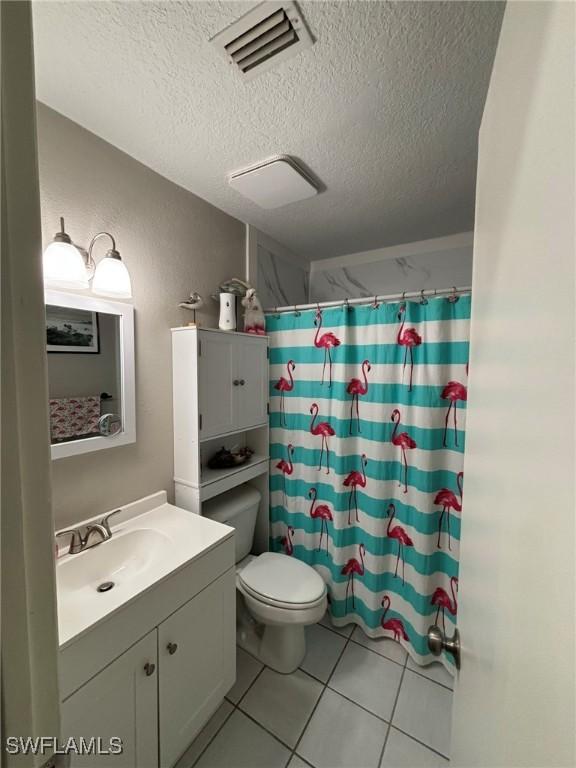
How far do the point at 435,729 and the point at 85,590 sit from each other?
145 centimetres

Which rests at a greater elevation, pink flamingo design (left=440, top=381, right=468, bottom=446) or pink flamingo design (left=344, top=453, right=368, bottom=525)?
pink flamingo design (left=440, top=381, right=468, bottom=446)

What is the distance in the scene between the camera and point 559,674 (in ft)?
0.76

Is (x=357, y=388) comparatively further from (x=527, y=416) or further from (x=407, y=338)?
(x=527, y=416)

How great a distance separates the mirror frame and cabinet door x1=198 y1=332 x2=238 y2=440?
11.1 inches

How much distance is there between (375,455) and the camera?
1564mm

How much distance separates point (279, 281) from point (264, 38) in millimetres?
1338

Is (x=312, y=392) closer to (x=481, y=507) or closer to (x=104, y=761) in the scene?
(x=481, y=507)

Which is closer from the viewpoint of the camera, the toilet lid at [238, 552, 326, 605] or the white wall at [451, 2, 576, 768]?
the white wall at [451, 2, 576, 768]

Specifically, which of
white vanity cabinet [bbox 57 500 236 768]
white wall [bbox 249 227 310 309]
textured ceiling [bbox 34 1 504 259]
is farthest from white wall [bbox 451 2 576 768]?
white wall [bbox 249 227 310 309]

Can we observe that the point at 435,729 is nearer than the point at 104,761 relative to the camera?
No

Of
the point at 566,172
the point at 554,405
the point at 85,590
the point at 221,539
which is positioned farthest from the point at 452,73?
the point at 85,590

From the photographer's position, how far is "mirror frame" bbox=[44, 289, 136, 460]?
3.62ft

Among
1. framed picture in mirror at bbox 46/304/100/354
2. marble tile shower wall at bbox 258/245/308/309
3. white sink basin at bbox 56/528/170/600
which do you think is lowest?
white sink basin at bbox 56/528/170/600

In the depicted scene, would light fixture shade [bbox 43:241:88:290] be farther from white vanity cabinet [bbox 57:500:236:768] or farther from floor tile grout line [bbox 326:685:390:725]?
floor tile grout line [bbox 326:685:390:725]
